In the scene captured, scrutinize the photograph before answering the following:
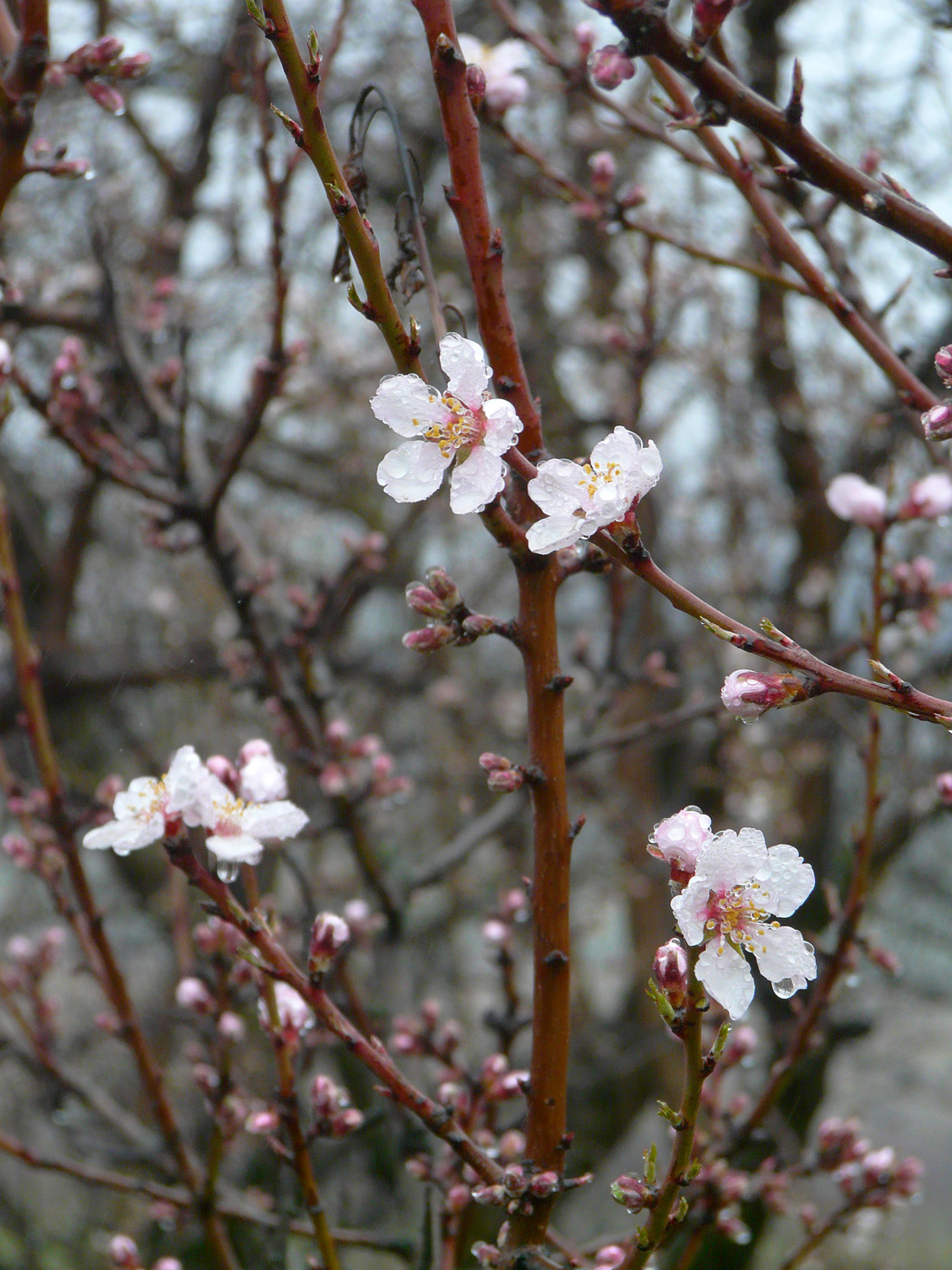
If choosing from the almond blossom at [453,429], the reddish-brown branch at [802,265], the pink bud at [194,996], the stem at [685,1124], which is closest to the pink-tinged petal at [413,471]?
the almond blossom at [453,429]

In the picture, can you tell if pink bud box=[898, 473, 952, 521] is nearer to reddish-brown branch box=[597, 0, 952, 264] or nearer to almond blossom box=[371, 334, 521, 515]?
reddish-brown branch box=[597, 0, 952, 264]

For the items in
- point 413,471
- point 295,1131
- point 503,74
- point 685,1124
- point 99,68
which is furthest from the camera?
point 503,74

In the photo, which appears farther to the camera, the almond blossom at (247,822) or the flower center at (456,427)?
the almond blossom at (247,822)

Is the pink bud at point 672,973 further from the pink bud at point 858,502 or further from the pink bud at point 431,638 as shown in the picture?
the pink bud at point 858,502

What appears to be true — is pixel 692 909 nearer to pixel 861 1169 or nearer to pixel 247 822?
pixel 247 822

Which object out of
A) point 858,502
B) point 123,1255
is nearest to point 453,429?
point 858,502

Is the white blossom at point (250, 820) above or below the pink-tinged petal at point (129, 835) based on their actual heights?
above
